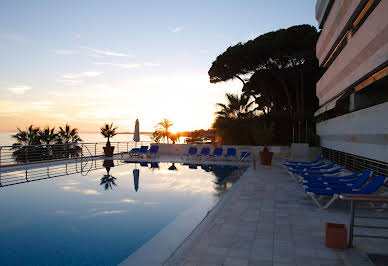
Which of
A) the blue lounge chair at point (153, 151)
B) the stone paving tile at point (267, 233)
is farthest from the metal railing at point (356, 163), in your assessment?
the blue lounge chair at point (153, 151)

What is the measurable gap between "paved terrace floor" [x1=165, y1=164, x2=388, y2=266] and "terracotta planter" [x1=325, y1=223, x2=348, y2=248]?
9cm

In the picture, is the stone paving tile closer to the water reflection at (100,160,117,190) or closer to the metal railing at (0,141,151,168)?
the water reflection at (100,160,117,190)

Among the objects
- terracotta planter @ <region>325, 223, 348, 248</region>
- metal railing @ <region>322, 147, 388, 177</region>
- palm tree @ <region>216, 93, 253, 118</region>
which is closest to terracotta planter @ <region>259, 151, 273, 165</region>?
metal railing @ <region>322, 147, 388, 177</region>

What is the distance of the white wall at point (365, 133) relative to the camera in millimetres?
6314

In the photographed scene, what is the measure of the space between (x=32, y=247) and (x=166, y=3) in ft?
35.7

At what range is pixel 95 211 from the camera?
20.3 ft

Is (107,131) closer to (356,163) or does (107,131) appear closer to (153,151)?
(153,151)

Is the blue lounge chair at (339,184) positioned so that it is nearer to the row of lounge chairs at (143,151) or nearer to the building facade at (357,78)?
the building facade at (357,78)

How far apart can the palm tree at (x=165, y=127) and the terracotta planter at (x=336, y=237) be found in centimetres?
2091

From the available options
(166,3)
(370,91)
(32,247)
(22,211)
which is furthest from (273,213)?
(166,3)

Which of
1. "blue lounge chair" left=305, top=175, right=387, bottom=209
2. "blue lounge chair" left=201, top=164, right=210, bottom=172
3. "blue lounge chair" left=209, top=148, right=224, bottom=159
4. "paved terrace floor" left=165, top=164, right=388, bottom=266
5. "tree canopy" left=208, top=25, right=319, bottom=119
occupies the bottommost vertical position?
"paved terrace floor" left=165, top=164, right=388, bottom=266

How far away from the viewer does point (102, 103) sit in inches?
851

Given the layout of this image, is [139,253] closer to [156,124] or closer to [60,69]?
[60,69]

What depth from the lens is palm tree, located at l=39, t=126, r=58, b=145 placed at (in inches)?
695
